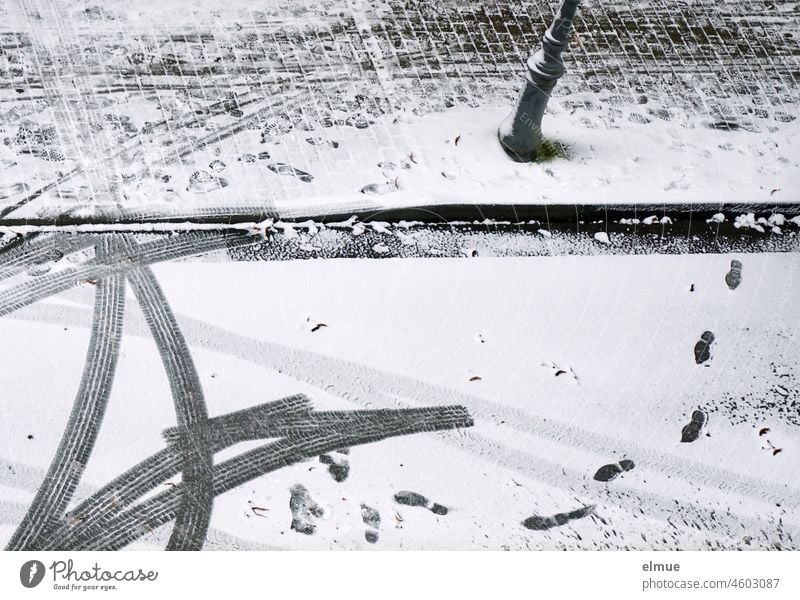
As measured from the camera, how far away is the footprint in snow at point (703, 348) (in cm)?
366

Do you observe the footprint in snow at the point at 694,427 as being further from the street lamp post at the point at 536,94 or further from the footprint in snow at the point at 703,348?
the street lamp post at the point at 536,94

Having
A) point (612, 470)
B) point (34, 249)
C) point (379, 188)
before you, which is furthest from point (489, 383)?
point (34, 249)

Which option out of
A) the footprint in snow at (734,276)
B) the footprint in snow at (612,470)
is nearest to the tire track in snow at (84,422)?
the footprint in snow at (612,470)

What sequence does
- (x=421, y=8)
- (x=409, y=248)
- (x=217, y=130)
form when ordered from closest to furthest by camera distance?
(x=409, y=248), (x=217, y=130), (x=421, y=8)

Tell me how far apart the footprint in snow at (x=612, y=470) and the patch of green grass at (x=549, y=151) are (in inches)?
65.6

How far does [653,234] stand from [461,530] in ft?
6.05

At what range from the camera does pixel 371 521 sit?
3133mm

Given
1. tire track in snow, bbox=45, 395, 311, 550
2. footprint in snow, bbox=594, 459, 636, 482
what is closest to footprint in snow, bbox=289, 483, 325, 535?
tire track in snow, bbox=45, 395, 311, 550

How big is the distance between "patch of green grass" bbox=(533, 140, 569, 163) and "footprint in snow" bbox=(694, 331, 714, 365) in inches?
46.8

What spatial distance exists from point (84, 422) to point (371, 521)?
3.92 ft

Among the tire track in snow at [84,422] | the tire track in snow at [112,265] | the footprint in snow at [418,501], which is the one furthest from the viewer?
the tire track in snow at [112,265]

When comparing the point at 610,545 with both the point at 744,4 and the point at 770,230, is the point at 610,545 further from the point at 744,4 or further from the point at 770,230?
the point at 744,4

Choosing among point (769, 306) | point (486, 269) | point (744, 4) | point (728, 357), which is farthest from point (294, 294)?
point (744, 4)

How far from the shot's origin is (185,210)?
3.91m
